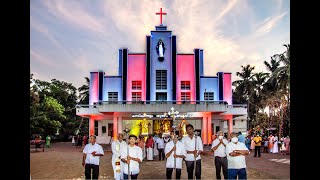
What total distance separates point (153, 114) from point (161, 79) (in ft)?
19.1

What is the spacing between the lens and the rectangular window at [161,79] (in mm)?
42656

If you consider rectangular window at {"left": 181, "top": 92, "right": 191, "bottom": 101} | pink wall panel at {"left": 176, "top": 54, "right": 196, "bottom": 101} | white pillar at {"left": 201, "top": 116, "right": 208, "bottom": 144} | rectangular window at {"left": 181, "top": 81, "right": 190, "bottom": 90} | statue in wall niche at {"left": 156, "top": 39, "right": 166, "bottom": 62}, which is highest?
statue in wall niche at {"left": 156, "top": 39, "right": 166, "bottom": 62}

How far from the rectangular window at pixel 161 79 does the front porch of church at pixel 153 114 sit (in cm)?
325

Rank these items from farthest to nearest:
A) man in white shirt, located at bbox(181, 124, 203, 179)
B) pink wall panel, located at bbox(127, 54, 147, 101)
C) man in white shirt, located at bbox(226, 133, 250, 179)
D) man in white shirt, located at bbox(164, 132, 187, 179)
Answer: pink wall panel, located at bbox(127, 54, 147, 101)
man in white shirt, located at bbox(181, 124, 203, 179)
man in white shirt, located at bbox(164, 132, 187, 179)
man in white shirt, located at bbox(226, 133, 250, 179)

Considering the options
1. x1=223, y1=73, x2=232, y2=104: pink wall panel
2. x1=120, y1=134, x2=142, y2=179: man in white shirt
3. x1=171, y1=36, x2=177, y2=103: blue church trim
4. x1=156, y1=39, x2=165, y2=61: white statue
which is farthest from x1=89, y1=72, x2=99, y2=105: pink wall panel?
x1=120, y1=134, x2=142, y2=179: man in white shirt

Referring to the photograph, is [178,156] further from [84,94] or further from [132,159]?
[84,94]

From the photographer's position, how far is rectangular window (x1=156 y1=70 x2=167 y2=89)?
42.7 metres

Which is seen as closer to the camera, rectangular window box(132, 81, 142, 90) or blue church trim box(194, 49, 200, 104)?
blue church trim box(194, 49, 200, 104)

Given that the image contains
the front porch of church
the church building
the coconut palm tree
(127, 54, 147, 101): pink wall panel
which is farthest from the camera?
the coconut palm tree

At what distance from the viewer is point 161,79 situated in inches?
1688

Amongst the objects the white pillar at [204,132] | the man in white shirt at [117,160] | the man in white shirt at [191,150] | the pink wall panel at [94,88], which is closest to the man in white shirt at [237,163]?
the man in white shirt at [191,150]

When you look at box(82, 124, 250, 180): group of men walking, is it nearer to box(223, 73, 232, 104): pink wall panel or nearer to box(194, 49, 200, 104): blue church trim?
box(194, 49, 200, 104): blue church trim

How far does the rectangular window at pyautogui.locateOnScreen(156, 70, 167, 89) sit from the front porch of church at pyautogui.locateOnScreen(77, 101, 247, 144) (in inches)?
128
